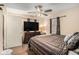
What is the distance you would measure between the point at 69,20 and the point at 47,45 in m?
0.53

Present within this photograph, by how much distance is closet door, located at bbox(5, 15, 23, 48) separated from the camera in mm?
1766

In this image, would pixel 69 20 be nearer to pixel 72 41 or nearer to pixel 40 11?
pixel 72 41

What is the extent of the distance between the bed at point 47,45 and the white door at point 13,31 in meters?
0.22

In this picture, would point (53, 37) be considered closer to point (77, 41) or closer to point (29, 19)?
point (77, 41)

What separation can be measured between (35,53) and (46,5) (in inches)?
31.3

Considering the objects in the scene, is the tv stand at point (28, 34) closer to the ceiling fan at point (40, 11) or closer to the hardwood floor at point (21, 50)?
the hardwood floor at point (21, 50)

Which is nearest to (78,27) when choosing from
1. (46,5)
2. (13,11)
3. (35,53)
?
(46,5)

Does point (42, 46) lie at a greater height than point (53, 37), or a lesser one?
lesser

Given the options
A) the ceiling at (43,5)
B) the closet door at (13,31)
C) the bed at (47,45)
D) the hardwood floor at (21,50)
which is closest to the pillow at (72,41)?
the bed at (47,45)

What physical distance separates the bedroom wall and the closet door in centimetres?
65

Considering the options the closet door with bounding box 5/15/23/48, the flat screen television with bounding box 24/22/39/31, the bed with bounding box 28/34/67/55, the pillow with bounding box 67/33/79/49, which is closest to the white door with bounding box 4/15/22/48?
the closet door with bounding box 5/15/23/48

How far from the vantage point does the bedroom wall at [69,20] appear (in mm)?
1678

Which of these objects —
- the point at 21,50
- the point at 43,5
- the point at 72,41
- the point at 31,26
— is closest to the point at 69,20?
the point at 72,41

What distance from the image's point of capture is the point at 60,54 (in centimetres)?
167
